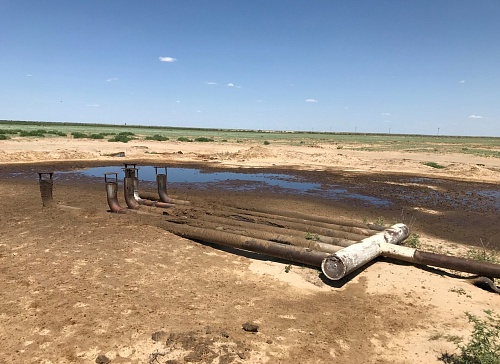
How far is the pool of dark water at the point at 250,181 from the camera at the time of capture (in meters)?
16.8

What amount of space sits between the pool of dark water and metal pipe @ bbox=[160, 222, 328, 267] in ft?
28.0

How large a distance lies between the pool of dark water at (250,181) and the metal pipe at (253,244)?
853cm

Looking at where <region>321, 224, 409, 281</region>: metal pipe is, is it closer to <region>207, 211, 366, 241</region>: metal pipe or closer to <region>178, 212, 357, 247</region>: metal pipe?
<region>178, 212, 357, 247</region>: metal pipe

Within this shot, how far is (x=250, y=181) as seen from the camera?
20.3m

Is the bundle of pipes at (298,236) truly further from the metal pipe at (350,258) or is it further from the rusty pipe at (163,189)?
the rusty pipe at (163,189)

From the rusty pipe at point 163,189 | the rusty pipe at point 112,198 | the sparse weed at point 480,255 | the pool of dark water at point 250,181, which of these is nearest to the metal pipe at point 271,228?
the rusty pipe at point 163,189

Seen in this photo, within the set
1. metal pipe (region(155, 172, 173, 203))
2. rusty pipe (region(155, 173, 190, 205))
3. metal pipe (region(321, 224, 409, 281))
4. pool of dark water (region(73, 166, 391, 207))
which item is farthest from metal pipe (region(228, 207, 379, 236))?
pool of dark water (region(73, 166, 391, 207))

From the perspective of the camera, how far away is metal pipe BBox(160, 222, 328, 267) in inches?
279

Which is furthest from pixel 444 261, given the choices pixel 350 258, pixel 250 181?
pixel 250 181

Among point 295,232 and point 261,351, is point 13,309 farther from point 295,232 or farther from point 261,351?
point 295,232

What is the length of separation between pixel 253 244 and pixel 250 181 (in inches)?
499

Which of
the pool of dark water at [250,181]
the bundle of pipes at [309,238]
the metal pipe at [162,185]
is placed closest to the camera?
the bundle of pipes at [309,238]

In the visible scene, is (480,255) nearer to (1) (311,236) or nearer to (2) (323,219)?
(2) (323,219)

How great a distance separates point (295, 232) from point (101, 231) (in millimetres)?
4669
